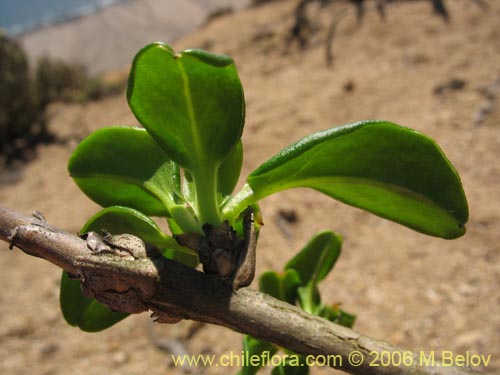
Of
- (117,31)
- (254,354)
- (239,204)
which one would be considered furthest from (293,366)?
(117,31)

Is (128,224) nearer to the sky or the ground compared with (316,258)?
nearer to the sky

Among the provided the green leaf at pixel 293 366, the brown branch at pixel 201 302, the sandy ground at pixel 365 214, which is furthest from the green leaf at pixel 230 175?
the sandy ground at pixel 365 214

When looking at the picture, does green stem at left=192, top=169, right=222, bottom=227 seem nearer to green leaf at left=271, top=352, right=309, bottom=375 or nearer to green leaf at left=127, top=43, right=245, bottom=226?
green leaf at left=127, top=43, right=245, bottom=226

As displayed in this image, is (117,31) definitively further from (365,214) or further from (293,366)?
(293,366)

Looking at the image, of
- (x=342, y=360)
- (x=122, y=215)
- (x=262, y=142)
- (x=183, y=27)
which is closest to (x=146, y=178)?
(x=122, y=215)

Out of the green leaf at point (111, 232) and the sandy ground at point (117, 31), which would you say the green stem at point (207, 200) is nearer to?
the green leaf at point (111, 232)
